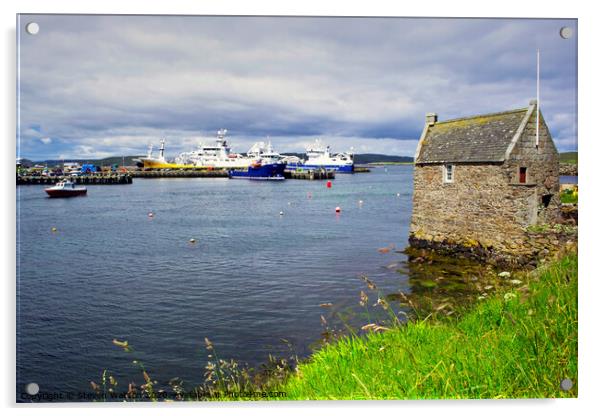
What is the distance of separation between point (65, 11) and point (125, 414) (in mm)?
5194

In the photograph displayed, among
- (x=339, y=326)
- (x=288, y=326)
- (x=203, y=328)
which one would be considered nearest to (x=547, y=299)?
(x=339, y=326)

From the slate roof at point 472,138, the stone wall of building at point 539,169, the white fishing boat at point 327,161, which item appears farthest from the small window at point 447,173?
the white fishing boat at point 327,161

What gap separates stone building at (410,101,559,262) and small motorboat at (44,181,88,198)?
108 ft

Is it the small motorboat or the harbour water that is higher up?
the small motorboat

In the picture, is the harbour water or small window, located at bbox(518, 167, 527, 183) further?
small window, located at bbox(518, 167, 527, 183)

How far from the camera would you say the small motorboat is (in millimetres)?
36938

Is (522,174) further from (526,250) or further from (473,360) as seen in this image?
(473,360)

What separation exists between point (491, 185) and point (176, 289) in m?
8.91

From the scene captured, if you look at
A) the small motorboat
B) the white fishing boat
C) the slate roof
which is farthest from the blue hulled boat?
the slate roof

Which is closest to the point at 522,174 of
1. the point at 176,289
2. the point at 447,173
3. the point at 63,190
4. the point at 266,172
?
the point at 447,173

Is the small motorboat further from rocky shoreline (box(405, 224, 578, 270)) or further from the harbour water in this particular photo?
rocky shoreline (box(405, 224, 578, 270))

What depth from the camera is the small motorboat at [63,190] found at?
36938 millimetres
